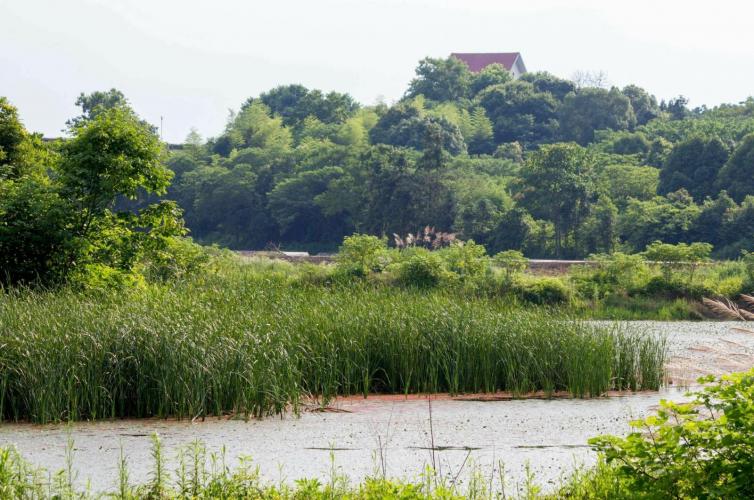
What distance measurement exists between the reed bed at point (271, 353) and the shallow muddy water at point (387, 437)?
0.29 metres

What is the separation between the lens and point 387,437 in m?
8.05

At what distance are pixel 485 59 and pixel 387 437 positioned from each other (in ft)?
266

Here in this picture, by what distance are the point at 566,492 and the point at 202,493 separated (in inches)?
81.9

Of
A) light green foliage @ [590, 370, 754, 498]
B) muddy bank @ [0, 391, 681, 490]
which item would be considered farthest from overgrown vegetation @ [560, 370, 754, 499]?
muddy bank @ [0, 391, 681, 490]

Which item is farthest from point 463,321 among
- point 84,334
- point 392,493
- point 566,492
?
point 392,493

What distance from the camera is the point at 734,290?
2256 cm

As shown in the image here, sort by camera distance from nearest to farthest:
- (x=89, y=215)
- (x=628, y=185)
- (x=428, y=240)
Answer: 1. (x=89, y=215)
2. (x=428, y=240)
3. (x=628, y=185)

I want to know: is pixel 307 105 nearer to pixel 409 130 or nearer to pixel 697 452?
pixel 409 130

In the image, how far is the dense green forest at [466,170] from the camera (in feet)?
110

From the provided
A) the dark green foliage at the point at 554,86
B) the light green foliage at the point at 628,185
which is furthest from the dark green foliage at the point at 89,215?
the dark green foliage at the point at 554,86

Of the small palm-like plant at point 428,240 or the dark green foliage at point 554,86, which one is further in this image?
the dark green foliage at point 554,86

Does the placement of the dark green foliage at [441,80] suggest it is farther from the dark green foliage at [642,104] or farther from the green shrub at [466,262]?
the green shrub at [466,262]

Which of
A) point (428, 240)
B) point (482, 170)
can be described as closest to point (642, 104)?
point (482, 170)

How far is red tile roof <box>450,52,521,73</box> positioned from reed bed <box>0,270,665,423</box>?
74.9 m
